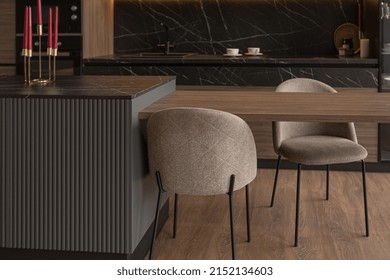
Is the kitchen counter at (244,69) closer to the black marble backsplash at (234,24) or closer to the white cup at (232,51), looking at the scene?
the white cup at (232,51)

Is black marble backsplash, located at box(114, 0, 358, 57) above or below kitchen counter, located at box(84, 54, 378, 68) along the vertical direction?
above

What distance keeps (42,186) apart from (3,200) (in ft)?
0.64

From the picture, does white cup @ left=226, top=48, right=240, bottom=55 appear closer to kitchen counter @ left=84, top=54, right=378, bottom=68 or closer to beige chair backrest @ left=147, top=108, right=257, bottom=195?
kitchen counter @ left=84, top=54, right=378, bottom=68

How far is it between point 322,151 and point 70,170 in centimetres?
135

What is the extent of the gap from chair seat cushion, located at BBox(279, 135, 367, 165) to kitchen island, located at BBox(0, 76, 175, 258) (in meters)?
0.95

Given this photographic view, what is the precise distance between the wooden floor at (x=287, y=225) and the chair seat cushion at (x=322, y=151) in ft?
1.38

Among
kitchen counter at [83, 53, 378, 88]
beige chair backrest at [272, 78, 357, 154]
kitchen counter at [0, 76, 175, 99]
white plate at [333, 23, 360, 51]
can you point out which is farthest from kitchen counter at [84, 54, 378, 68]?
kitchen counter at [0, 76, 175, 99]

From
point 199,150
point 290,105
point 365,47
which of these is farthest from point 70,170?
point 365,47

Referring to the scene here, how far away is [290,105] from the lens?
2906 millimetres

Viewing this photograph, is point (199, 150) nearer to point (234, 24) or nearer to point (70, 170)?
point (70, 170)

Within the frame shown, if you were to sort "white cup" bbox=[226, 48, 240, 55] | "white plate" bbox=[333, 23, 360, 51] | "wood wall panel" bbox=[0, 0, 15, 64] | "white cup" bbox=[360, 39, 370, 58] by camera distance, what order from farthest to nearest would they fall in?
1. "white plate" bbox=[333, 23, 360, 51]
2. "white cup" bbox=[226, 48, 240, 55]
3. "wood wall panel" bbox=[0, 0, 15, 64]
4. "white cup" bbox=[360, 39, 370, 58]

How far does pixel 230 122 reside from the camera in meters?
2.55

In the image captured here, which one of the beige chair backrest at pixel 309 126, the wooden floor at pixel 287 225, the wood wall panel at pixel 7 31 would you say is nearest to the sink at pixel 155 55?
the wood wall panel at pixel 7 31

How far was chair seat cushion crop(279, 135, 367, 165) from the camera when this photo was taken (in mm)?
3201
